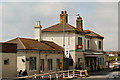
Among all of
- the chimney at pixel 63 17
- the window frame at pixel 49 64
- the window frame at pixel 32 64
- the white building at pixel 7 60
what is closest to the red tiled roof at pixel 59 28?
the chimney at pixel 63 17

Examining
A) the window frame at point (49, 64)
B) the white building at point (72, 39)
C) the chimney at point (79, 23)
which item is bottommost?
the window frame at point (49, 64)

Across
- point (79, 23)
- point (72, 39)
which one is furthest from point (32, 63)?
point (79, 23)

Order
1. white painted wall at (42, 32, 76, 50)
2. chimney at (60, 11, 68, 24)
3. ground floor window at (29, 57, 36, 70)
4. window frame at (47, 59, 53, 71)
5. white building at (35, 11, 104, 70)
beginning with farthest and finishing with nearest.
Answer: chimney at (60, 11, 68, 24)
white painted wall at (42, 32, 76, 50)
white building at (35, 11, 104, 70)
window frame at (47, 59, 53, 71)
ground floor window at (29, 57, 36, 70)

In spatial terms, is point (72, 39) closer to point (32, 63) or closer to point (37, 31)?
point (37, 31)

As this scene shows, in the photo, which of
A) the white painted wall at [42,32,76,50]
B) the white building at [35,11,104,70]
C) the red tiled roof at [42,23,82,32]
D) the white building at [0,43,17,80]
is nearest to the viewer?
the white building at [0,43,17,80]

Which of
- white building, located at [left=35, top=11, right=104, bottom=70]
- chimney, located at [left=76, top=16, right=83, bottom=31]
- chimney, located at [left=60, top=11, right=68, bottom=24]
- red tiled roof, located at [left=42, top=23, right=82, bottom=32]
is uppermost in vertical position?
chimney, located at [left=60, top=11, right=68, bottom=24]

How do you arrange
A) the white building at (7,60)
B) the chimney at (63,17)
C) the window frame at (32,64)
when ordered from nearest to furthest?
1. the white building at (7,60)
2. the window frame at (32,64)
3. the chimney at (63,17)

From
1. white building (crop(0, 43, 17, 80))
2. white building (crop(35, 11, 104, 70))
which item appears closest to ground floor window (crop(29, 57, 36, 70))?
white building (crop(0, 43, 17, 80))

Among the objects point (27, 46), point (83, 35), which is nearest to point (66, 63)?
point (83, 35)

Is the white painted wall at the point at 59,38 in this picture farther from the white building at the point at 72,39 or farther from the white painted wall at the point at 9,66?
the white painted wall at the point at 9,66

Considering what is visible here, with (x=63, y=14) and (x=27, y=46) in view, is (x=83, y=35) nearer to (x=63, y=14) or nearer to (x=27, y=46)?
(x=63, y=14)

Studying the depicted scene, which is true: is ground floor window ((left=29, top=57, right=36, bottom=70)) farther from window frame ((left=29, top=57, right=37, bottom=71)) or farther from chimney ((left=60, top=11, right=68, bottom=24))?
chimney ((left=60, top=11, right=68, bottom=24))

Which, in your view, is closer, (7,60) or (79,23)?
(7,60)

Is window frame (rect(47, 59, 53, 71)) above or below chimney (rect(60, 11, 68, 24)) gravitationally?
below
